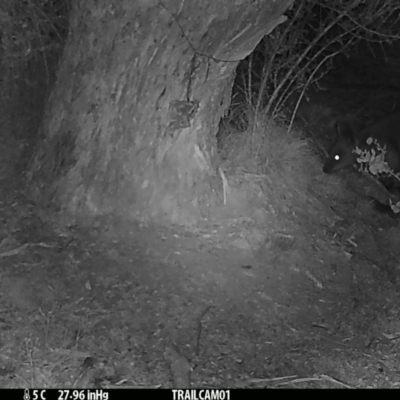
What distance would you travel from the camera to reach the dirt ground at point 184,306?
7.79 ft

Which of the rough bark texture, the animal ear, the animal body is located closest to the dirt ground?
the rough bark texture

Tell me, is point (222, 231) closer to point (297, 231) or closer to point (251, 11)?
point (297, 231)

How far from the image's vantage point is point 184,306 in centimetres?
271

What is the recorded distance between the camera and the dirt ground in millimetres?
2373

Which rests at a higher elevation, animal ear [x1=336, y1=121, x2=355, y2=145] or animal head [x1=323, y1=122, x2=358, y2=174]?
animal ear [x1=336, y1=121, x2=355, y2=145]

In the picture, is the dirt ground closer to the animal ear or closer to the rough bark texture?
the rough bark texture

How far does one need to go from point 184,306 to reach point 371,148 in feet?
6.98

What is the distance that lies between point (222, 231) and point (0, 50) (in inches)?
72.7

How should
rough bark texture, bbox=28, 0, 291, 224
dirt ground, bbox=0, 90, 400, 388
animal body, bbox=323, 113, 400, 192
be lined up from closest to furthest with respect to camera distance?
1. dirt ground, bbox=0, 90, 400, 388
2. rough bark texture, bbox=28, 0, 291, 224
3. animal body, bbox=323, 113, 400, 192

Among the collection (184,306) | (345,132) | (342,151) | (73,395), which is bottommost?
(73,395)

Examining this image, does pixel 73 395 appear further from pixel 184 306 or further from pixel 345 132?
pixel 345 132

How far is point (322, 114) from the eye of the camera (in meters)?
4.80

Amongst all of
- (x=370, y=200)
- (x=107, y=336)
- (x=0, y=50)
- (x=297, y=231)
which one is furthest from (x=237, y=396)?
(x=0, y=50)

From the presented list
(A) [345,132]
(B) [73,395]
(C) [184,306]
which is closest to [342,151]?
(A) [345,132]
